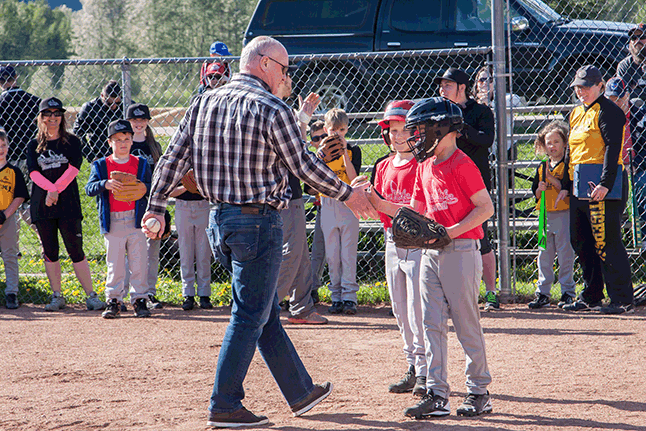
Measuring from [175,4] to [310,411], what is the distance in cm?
4670

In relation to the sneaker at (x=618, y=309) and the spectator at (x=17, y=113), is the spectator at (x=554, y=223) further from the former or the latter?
the spectator at (x=17, y=113)

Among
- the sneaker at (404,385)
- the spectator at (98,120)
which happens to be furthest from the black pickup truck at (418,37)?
the sneaker at (404,385)

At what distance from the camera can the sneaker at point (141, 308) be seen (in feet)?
22.4

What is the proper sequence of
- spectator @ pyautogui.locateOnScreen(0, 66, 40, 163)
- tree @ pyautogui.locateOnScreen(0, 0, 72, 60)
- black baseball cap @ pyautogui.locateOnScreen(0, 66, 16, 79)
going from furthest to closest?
tree @ pyautogui.locateOnScreen(0, 0, 72, 60), spectator @ pyautogui.locateOnScreen(0, 66, 40, 163), black baseball cap @ pyautogui.locateOnScreen(0, 66, 16, 79)

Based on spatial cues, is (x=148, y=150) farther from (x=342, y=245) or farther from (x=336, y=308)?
(x=336, y=308)

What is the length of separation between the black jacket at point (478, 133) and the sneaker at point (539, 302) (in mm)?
1333

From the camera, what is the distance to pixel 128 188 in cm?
663

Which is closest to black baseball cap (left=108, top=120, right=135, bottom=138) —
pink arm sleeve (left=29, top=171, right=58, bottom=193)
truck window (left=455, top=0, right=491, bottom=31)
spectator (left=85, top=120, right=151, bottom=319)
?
spectator (left=85, top=120, right=151, bottom=319)

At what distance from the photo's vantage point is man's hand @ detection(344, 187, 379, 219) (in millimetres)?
3774

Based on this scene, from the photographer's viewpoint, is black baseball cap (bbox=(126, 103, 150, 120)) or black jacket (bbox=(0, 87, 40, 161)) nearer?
black baseball cap (bbox=(126, 103, 150, 120))

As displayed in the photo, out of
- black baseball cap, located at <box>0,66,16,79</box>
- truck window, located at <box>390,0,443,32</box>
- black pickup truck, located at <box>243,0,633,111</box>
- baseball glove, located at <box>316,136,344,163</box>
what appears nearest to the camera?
baseball glove, located at <box>316,136,344,163</box>

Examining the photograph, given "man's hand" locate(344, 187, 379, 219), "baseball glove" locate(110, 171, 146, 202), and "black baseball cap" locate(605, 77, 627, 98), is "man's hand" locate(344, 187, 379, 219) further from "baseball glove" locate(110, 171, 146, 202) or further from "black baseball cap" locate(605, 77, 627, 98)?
"black baseball cap" locate(605, 77, 627, 98)

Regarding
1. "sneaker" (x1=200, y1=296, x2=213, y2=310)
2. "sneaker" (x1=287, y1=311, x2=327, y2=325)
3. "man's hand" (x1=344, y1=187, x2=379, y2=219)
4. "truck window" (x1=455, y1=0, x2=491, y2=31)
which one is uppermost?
"truck window" (x1=455, y1=0, x2=491, y2=31)

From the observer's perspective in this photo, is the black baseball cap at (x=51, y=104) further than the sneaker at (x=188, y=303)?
No
